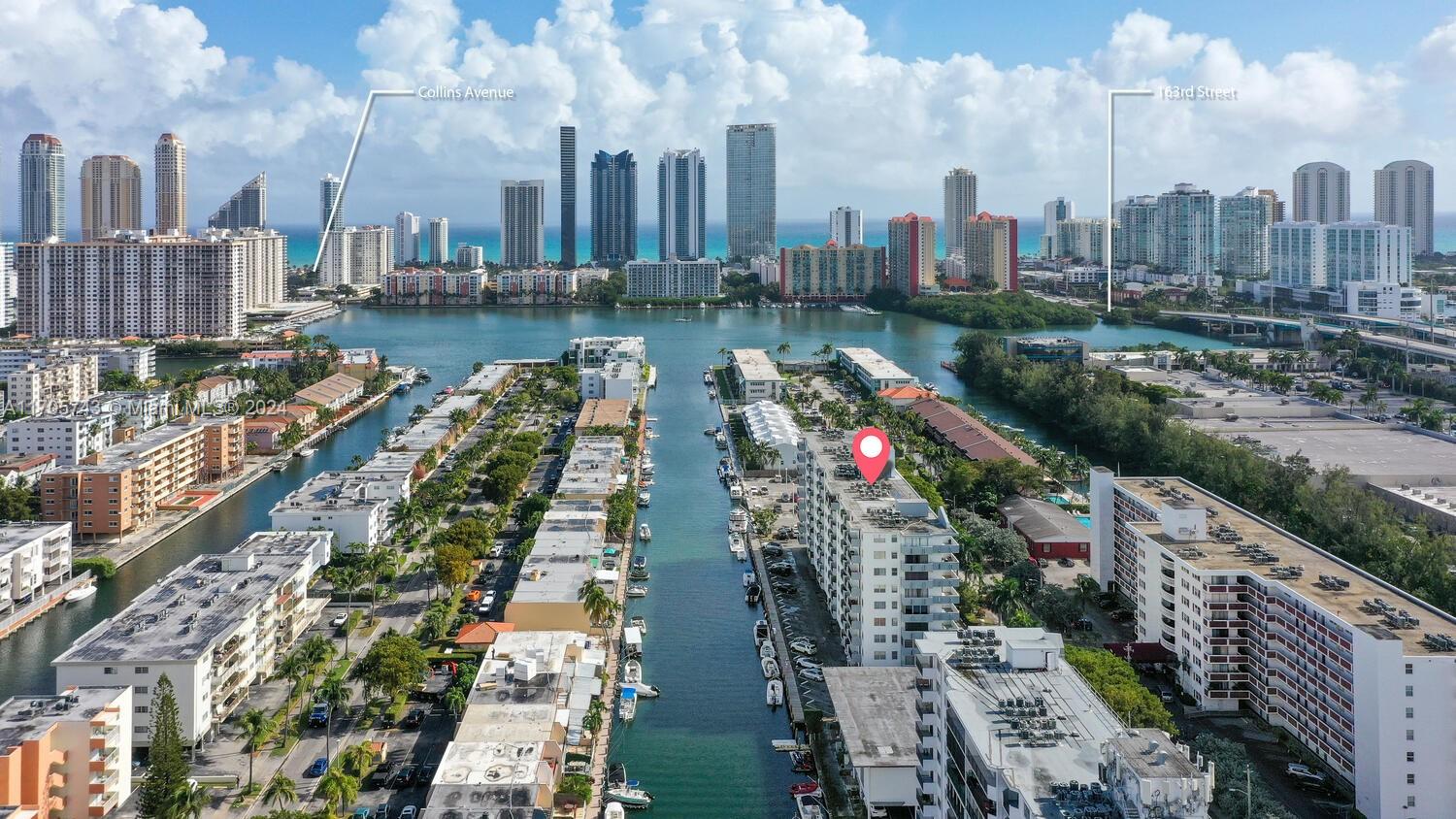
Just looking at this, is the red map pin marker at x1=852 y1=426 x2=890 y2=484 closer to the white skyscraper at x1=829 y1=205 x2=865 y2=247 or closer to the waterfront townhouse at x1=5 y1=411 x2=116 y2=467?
the waterfront townhouse at x1=5 y1=411 x2=116 y2=467

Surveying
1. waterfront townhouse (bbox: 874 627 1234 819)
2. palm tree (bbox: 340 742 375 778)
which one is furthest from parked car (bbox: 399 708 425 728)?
waterfront townhouse (bbox: 874 627 1234 819)

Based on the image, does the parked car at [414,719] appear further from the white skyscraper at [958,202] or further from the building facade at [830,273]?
the white skyscraper at [958,202]

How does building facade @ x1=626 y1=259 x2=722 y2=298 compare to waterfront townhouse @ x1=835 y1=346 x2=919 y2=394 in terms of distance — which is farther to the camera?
building facade @ x1=626 y1=259 x2=722 y2=298

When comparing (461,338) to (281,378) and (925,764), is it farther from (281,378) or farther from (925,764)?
(925,764)

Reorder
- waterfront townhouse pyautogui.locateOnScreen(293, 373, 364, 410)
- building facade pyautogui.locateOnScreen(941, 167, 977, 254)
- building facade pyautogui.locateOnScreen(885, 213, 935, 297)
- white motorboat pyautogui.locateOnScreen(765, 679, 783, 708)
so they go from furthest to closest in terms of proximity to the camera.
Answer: building facade pyautogui.locateOnScreen(941, 167, 977, 254) < building facade pyautogui.locateOnScreen(885, 213, 935, 297) < waterfront townhouse pyautogui.locateOnScreen(293, 373, 364, 410) < white motorboat pyautogui.locateOnScreen(765, 679, 783, 708)

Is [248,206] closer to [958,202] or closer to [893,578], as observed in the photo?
[958,202]

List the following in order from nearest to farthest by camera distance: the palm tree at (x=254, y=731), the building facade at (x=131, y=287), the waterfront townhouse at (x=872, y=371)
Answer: the palm tree at (x=254, y=731) → the waterfront townhouse at (x=872, y=371) → the building facade at (x=131, y=287)

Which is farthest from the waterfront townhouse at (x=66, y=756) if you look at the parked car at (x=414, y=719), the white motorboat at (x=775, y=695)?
the white motorboat at (x=775, y=695)
